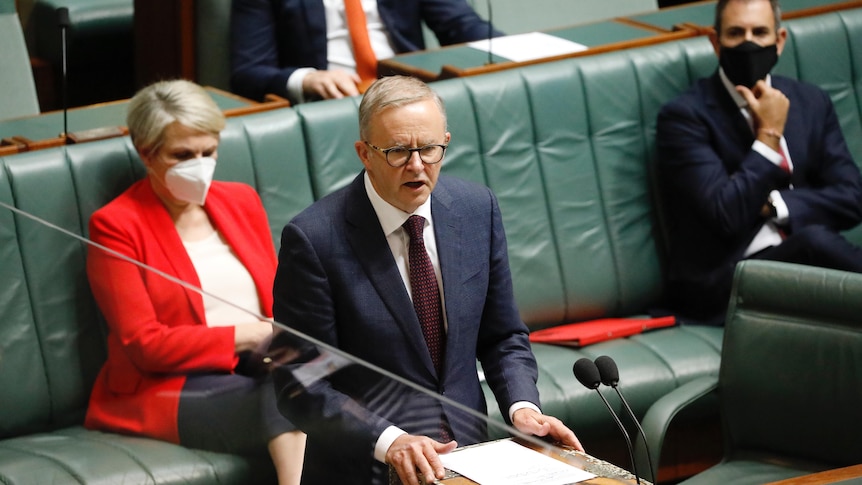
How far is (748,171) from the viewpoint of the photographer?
2.91 metres

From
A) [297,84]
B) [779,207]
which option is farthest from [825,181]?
[297,84]

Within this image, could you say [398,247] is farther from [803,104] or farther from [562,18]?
[562,18]

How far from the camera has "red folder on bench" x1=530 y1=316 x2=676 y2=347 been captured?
2.86m

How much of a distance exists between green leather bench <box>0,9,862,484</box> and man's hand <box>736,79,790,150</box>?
0.77 ft

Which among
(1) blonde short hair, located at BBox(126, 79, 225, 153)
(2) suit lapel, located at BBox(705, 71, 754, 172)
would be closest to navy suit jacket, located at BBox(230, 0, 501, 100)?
(1) blonde short hair, located at BBox(126, 79, 225, 153)

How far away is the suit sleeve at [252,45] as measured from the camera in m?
3.18

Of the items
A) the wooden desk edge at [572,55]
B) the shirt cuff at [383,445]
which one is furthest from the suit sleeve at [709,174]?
the shirt cuff at [383,445]

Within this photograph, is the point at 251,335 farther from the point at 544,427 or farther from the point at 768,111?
the point at 768,111

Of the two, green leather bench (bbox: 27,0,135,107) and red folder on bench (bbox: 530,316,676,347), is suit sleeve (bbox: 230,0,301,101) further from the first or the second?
red folder on bench (bbox: 530,316,676,347)

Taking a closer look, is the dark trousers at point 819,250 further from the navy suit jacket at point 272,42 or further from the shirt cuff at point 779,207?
the navy suit jacket at point 272,42

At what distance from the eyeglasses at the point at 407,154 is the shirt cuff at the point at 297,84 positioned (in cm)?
139

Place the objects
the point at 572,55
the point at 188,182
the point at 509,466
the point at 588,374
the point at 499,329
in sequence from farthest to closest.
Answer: the point at 572,55
the point at 188,182
the point at 499,329
the point at 588,374
the point at 509,466

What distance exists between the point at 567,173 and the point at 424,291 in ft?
4.42

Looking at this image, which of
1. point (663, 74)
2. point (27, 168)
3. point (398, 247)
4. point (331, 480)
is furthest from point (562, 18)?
point (331, 480)
